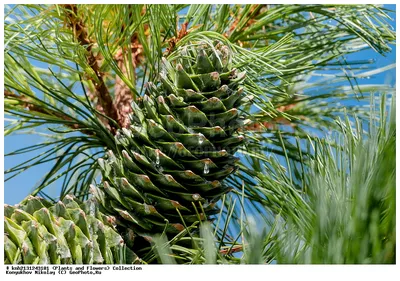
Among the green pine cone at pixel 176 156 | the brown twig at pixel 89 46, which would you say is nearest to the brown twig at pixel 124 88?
the brown twig at pixel 89 46

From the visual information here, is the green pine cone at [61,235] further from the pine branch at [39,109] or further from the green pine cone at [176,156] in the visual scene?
the pine branch at [39,109]

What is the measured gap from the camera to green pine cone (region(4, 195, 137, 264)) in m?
0.56

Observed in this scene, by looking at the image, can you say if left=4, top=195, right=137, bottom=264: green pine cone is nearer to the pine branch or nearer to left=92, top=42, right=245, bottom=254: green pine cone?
left=92, top=42, right=245, bottom=254: green pine cone

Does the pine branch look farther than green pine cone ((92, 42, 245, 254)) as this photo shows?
Yes

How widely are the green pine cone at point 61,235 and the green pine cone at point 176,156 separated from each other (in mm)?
31

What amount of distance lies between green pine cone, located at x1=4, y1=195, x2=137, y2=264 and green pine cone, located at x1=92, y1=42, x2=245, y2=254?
3 cm

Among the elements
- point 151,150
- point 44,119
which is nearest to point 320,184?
point 151,150

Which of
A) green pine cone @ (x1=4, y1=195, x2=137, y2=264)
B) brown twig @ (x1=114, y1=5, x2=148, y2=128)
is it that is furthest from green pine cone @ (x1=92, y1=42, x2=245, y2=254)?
brown twig @ (x1=114, y1=5, x2=148, y2=128)

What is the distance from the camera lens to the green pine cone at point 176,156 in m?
0.64

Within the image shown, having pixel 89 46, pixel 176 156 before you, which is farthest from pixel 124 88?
pixel 176 156

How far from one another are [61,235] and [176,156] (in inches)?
5.4

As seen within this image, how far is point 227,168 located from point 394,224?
21cm

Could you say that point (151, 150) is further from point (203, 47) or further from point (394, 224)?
point (394, 224)
